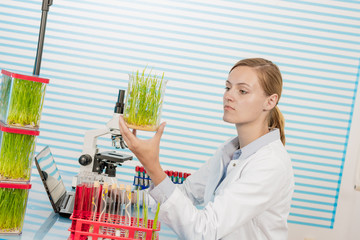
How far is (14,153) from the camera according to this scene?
6.29ft

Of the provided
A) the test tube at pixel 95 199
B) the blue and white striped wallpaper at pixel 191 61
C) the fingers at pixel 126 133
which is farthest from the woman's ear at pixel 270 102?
the blue and white striped wallpaper at pixel 191 61

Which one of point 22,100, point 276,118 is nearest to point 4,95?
point 22,100

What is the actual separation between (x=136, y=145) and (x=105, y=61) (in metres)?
3.08

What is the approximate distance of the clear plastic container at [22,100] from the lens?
1.92 metres

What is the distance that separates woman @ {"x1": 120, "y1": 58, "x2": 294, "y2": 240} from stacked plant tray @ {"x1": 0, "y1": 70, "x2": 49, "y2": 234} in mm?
480

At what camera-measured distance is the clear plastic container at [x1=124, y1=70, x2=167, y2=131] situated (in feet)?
6.00

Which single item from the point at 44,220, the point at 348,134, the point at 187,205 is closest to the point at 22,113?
the point at 44,220

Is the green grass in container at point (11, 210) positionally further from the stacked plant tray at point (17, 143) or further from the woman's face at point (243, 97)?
the woman's face at point (243, 97)

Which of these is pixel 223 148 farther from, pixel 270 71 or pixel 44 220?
pixel 44 220

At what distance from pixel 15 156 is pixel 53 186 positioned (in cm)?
50

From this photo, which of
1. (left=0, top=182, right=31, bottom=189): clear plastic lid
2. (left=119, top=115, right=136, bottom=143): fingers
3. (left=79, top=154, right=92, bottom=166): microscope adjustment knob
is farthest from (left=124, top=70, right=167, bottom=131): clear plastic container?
(left=79, top=154, right=92, bottom=166): microscope adjustment knob

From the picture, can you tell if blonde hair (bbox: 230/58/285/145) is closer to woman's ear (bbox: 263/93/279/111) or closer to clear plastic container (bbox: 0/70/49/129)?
woman's ear (bbox: 263/93/279/111)

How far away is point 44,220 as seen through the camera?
84.2 inches

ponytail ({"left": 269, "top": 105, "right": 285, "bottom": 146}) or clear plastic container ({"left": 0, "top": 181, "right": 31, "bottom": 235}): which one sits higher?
ponytail ({"left": 269, "top": 105, "right": 285, "bottom": 146})
